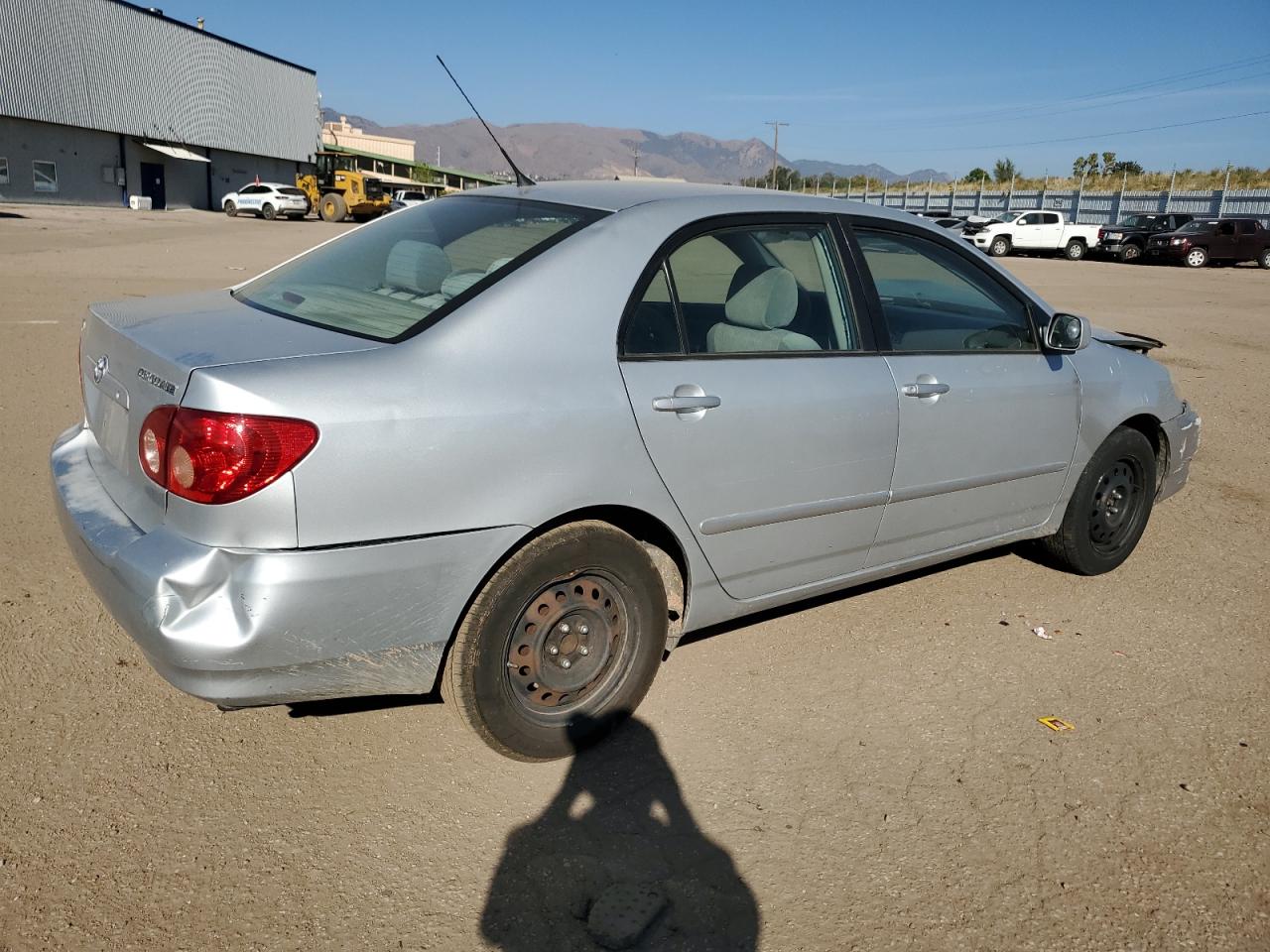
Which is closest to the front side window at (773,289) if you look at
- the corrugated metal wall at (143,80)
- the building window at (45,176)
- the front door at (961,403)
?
the front door at (961,403)

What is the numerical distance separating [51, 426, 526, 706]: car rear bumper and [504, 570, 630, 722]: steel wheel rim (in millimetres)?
268

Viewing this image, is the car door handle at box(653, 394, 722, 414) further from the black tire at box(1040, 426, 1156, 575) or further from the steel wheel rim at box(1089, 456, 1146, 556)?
the steel wheel rim at box(1089, 456, 1146, 556)

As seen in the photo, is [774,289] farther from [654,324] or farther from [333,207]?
[333,207]

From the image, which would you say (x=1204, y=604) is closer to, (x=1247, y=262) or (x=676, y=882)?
(x=676, y=882)

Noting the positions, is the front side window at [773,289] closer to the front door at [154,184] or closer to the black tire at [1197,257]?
the black tire at [1197,257]

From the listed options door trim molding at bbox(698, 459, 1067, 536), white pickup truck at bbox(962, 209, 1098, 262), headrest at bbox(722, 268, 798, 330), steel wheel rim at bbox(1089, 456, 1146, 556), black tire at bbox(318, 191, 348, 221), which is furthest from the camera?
black tire at bbox(318, 191, 348, 221)

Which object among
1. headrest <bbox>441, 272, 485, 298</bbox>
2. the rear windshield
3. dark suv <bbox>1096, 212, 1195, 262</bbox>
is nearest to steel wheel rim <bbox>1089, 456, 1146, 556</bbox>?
the rear windshield

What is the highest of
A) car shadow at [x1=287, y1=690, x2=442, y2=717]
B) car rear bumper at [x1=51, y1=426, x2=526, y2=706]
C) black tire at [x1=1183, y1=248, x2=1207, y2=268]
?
black tire at [x1=1183, y1=248, x2=1207, y2=268]

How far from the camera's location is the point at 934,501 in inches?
151

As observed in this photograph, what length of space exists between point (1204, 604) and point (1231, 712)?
3.59ft

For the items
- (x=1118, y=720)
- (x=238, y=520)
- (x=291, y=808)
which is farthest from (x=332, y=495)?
(x=1118, y=720)

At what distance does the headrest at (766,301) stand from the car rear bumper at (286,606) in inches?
51.5

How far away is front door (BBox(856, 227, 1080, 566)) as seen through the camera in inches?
146

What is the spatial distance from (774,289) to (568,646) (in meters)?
1.50
